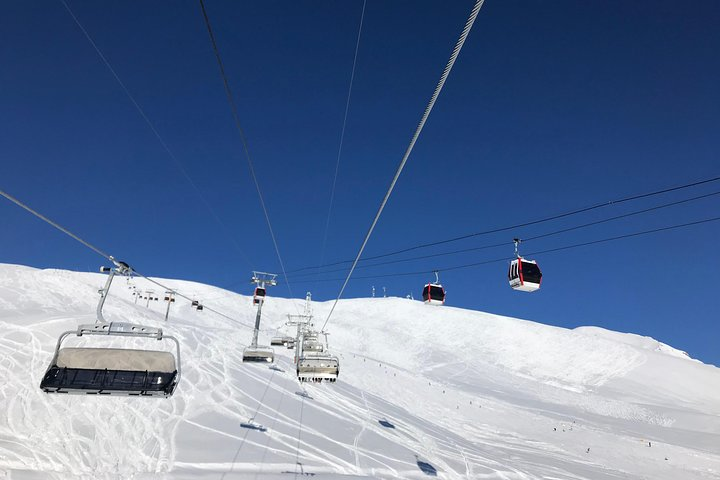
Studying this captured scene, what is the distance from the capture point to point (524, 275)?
12.2 metres

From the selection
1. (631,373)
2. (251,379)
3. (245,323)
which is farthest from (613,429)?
(245,323)

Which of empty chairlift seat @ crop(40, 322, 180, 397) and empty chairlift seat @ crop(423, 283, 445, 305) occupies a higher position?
empty chairlift seat @ crop(423, 283, 445, 305)

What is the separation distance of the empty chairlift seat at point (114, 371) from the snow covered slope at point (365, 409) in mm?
8586

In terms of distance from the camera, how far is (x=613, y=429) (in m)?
37.4

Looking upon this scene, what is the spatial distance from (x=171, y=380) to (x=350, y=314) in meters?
70.1

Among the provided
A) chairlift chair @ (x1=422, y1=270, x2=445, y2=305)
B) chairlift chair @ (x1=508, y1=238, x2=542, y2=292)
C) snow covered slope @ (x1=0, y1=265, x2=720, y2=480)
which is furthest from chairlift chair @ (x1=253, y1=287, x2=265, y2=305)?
chairlift chair @ (x1=508, y1=238, x2=542, y2=292)

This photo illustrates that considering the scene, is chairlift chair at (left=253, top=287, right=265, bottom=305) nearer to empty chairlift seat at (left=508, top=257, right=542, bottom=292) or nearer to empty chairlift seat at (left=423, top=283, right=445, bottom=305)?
empty chairlift seat at (left=423, top=283, right=445, bottom=305)

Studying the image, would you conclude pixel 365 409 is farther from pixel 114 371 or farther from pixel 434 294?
pixel 114 371

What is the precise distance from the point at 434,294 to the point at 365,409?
19.6 m

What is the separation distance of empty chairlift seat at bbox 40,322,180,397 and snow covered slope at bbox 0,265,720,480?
8586 mm

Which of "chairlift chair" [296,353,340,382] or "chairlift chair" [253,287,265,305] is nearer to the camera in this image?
"chairlift chair" [296,353,340,382]

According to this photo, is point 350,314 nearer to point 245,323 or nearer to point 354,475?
point 245,323

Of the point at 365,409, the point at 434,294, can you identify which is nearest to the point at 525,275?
the point at 434,294

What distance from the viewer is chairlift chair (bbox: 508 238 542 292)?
12.1 meters
